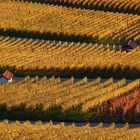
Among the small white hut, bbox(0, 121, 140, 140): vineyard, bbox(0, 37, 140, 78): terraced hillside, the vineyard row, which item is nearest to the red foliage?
the vineyard row

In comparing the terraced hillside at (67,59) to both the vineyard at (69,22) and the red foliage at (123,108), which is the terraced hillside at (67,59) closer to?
the vineyard at (69,22)

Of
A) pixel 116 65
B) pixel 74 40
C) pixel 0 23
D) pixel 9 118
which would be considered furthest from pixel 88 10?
pixel 9 118

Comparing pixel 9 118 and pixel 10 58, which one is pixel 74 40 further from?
pixel 9 118

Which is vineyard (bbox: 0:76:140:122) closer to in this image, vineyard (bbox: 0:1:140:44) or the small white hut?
the small white hut

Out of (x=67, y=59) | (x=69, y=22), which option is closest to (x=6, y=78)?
(x=67, y=59)

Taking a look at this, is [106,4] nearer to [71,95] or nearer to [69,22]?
[69,22]

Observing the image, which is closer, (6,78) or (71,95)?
(71,95)

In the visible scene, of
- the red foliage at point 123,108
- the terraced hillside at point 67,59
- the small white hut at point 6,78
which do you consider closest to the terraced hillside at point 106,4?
the terraced hillside at point 67,59
